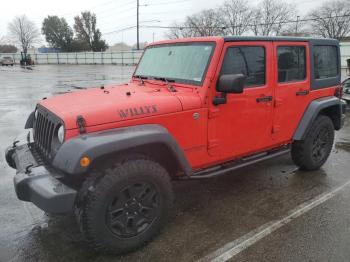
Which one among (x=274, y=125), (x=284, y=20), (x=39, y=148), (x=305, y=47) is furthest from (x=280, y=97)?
(x=284, y=20)

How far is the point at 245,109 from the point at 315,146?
1.82 m

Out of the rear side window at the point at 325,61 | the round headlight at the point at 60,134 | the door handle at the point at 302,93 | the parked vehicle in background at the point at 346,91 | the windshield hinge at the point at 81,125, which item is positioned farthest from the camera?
the parked vehicle in background at the point at 346,91

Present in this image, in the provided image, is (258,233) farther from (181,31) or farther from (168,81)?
(181,31)

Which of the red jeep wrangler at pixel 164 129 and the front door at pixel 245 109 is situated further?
the front door at pixel 245 109

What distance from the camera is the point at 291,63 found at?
14.8 ft

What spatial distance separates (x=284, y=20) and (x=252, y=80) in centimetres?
5320

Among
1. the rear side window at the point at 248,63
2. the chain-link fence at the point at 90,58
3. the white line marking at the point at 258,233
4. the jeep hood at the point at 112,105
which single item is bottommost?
the white line marking at the point at 258,233

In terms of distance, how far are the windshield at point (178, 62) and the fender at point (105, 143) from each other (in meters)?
0.83

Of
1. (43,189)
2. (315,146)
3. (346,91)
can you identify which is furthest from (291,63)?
(346,91)

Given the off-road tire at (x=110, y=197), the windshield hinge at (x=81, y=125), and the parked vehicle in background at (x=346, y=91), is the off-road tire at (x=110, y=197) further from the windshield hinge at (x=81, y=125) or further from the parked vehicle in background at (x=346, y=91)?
the parked vehicle in background at (x=346, y=91)

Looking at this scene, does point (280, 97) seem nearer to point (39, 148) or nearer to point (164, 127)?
point (164, 127)

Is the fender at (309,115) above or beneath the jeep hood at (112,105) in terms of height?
beneath

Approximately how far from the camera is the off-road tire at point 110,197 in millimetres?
2869

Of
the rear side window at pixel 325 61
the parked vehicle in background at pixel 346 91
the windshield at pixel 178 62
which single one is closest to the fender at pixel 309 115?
the rear side window at pixel 325 61
